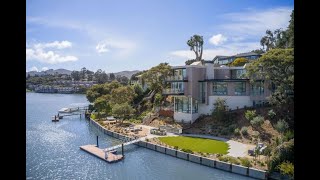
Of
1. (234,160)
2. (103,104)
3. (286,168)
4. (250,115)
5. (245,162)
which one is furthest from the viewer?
(103,104)

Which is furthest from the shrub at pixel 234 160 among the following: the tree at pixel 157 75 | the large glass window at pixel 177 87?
the tree at pixel 157 75

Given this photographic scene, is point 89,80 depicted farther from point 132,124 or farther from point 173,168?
point 173,168

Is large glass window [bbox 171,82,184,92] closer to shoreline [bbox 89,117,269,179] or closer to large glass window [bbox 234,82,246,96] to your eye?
large glass window [bbox 234,82,246,96]

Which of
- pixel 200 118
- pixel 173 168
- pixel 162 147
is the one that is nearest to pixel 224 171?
pixel 173 168

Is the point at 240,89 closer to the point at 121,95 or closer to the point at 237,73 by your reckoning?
the point at 237,73

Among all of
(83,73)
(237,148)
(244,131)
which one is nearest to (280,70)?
(244,131)
